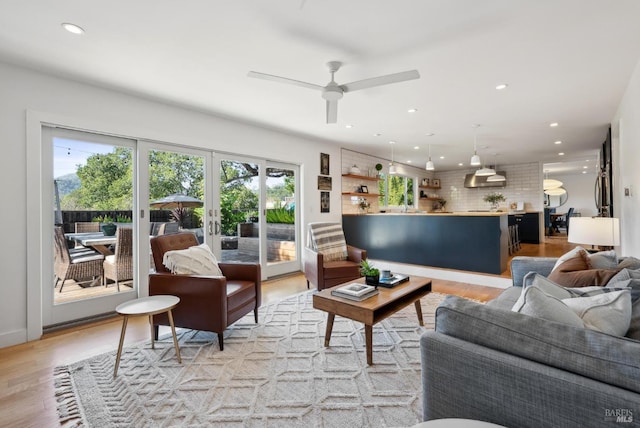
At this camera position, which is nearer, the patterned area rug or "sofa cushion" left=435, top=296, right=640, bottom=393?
"sofa cushion" left=435, top=296, right=640, bottom=393

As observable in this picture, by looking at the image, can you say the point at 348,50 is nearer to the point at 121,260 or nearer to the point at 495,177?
the point at 121,260

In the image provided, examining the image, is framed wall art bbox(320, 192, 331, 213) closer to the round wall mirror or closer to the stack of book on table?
the stack of book on table

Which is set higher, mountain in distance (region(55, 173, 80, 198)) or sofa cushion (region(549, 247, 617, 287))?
mountain in distance (region(55, 173, 80, 198))

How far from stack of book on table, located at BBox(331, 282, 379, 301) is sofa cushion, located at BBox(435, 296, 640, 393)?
50.1 inches

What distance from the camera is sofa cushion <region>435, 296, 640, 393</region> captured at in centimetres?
87

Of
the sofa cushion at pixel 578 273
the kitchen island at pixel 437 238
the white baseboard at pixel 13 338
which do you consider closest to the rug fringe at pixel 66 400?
the white baseboard at pixel 13 338

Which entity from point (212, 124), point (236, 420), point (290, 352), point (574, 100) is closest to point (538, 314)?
point (236, 420)

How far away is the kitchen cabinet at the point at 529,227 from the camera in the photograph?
841cm

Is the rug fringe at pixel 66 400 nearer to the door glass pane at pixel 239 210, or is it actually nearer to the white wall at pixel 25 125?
the white wall at pixel 25 125

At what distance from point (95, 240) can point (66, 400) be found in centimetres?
198

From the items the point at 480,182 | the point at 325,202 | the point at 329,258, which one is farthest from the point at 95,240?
the point at 480,182

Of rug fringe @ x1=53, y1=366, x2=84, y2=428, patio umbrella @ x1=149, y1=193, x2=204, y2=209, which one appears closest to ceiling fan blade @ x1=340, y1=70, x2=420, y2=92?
patio umbrella @ x1=149, y1=193, x2=204, y2=209

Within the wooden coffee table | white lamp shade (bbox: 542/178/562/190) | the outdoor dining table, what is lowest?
the wooden coffee table

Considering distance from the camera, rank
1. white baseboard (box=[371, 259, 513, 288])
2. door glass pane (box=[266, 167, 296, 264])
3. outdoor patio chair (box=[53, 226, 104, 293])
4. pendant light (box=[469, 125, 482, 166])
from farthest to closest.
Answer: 1. door glass pane (box=[266, 167, 296, 264])
2. pendant light (box=[469, 125, 482, 166])
3. white baseboard (box=[371, 259, 513, 288])
4. outdoor patio chair (box=[53, 226, 104, 293])
